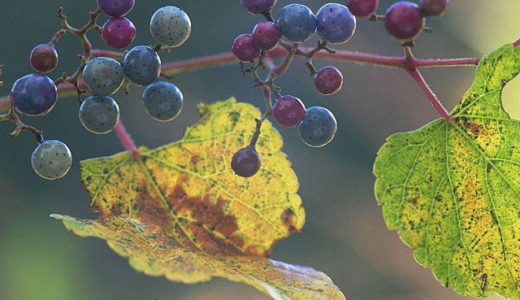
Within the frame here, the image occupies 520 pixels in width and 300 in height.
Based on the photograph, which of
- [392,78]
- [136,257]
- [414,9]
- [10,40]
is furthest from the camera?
→ [392,78]

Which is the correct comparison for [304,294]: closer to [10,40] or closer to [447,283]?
[447,283]

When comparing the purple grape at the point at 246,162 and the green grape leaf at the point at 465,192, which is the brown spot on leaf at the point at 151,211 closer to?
the purple grape at the point at 246,162

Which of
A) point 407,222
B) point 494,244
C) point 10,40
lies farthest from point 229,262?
point 10,40

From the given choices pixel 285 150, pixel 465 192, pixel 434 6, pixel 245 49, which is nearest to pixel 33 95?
pixel 245 49

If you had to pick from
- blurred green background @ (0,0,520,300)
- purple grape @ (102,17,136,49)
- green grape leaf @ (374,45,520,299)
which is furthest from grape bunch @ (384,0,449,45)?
blurred green background @ (0,0,520,300)

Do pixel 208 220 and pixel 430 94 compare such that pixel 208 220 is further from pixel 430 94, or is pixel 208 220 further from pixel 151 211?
Answer: pixel 430 94

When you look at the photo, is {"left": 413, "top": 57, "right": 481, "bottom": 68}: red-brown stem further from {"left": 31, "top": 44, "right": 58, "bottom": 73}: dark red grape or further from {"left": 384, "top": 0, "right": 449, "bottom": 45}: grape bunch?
{"left": 31, "top": 44, "right": 58, "bottom": 73}: dark red grape
